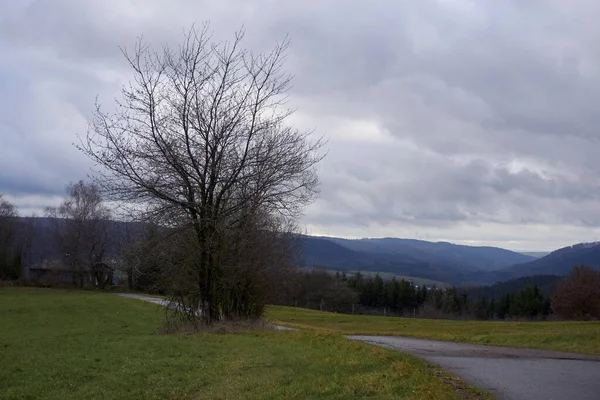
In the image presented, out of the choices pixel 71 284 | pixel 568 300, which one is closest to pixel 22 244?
pixel 71 284

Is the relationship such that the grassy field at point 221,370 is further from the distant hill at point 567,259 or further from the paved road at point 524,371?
the distant hill at point 567,259

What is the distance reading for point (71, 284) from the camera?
8531 centimetres

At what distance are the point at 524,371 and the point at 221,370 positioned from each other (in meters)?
5.99

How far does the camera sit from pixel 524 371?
42.5ft

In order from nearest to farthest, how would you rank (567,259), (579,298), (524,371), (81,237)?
(524,371) < (579,298) < (81,237) < (567,259)

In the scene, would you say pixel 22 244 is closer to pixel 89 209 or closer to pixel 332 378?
pixel 89 209

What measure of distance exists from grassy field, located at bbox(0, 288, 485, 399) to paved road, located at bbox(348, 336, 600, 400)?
2.71 ft

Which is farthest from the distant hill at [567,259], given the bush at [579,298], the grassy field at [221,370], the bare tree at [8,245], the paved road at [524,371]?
the grassy field at [221,370]

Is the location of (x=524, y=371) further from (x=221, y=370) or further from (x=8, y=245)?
(x=8, y=245)

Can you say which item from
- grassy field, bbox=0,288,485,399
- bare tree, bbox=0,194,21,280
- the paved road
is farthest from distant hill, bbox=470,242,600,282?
grassy field, bbox=0,288,485,399

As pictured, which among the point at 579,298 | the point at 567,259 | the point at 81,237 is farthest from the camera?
the point at 567,259

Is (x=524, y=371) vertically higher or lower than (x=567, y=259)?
lower

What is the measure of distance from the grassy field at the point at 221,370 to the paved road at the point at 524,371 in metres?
0.83

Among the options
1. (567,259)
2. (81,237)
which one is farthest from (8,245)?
(567,259)
